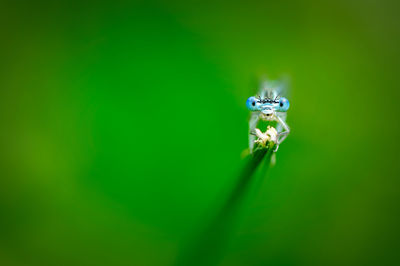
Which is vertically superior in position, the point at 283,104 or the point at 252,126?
the point at 283,104

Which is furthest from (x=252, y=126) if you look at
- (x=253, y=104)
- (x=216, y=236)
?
(x=216, y=236)

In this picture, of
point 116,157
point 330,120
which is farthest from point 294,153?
point 116,157

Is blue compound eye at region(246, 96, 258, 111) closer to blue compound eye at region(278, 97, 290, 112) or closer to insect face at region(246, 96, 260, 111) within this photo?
insect face at region(246, 96, 260, 111)

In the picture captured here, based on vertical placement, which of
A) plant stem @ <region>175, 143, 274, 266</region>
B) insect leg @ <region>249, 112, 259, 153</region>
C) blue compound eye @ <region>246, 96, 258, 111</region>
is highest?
blue compound eye @ <region>246, 96, 258, 111</region>

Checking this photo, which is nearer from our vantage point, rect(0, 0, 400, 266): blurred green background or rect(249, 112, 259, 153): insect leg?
rect(249, 112, 259, 153): insect leg

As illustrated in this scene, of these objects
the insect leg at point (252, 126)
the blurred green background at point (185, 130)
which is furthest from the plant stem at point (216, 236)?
the insect leg at point (252, 126)

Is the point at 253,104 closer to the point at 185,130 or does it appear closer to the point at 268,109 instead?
the point at 268,109

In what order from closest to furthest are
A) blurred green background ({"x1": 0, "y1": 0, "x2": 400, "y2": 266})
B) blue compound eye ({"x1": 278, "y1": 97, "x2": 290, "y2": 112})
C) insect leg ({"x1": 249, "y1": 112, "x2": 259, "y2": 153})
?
insect leg ({"x1": 249, "y1": 112, "x2": 259, "y2": 153}), blue compound eye ({"x1": 278, "y1": 97, "x2": 290, "y2": 112}), blurred green background ({"x1": 0, "y1": 0, "x2": 400, "y2": 266})

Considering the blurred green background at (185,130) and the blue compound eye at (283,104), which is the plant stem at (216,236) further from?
the blue compound eye at (283,104)

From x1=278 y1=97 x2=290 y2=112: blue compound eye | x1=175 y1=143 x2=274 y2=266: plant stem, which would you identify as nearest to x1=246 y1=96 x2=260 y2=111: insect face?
x1=278 y1=97 x2=290 y2=112: blue compound eye
